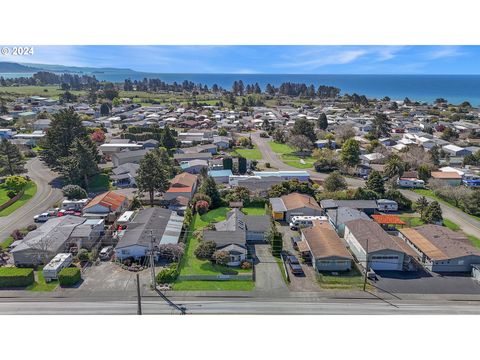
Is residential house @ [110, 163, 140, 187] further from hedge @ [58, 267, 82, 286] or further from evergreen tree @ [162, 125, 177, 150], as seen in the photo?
hedge @ [58, 267, 82, 286]

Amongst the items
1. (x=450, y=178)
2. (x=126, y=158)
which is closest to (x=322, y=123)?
(x=450, y=178)

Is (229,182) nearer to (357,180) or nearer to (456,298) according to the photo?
(357,180)

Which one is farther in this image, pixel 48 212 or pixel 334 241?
pixel 48 212

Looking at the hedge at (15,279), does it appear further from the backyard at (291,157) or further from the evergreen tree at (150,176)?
the backyard at (291,157)

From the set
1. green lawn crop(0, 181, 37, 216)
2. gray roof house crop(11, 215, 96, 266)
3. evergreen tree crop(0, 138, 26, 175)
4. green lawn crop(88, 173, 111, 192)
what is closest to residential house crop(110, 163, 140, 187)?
green lawn crop(88, 173, 111, 192)

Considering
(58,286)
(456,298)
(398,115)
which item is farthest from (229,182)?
(398,115)

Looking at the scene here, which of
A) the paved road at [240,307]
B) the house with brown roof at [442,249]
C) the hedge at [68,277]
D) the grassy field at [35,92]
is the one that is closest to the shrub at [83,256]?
the hedge at [68,277]
